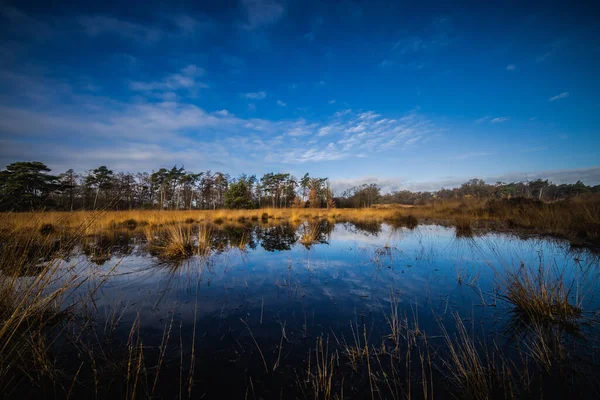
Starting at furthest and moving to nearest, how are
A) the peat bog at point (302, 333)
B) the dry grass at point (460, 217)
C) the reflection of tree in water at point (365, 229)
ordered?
the reflection of tree in water at point (365, 229)
the dry grass at point (460, 217)
the peat bog at point (302, 333)

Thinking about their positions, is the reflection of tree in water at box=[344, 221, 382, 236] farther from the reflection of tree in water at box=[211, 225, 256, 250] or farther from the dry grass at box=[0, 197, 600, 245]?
the reflection of tree in water at box=[211, 225, 256, 250]

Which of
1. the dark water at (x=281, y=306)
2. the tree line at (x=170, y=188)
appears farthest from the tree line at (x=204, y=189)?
the dark water at (x=281, y=306)

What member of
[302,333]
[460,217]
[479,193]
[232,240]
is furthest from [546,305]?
[479,193]

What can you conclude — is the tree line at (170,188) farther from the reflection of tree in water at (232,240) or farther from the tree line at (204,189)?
the reflection of tree in water at (232,240)

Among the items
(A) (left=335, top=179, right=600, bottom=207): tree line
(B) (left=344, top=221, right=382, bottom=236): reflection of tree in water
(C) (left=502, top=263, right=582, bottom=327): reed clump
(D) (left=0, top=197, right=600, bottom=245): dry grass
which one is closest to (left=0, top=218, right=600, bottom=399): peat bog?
(C) (left=502, top=263, right=582, bottom=327): reed clump

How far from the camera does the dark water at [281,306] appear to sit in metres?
1.64

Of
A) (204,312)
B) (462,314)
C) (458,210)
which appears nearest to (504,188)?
(458,210)

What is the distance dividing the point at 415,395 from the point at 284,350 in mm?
1009

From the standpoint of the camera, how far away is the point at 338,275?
12.8 feet

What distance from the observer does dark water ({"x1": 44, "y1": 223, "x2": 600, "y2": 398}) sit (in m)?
1.64

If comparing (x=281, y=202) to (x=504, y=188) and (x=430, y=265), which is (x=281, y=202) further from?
(x=430, y=265)

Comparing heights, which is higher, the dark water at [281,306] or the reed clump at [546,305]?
the reed clump at [546,305]

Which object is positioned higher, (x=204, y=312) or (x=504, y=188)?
(x=504, y=188)

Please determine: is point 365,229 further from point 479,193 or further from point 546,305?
point 479,193
